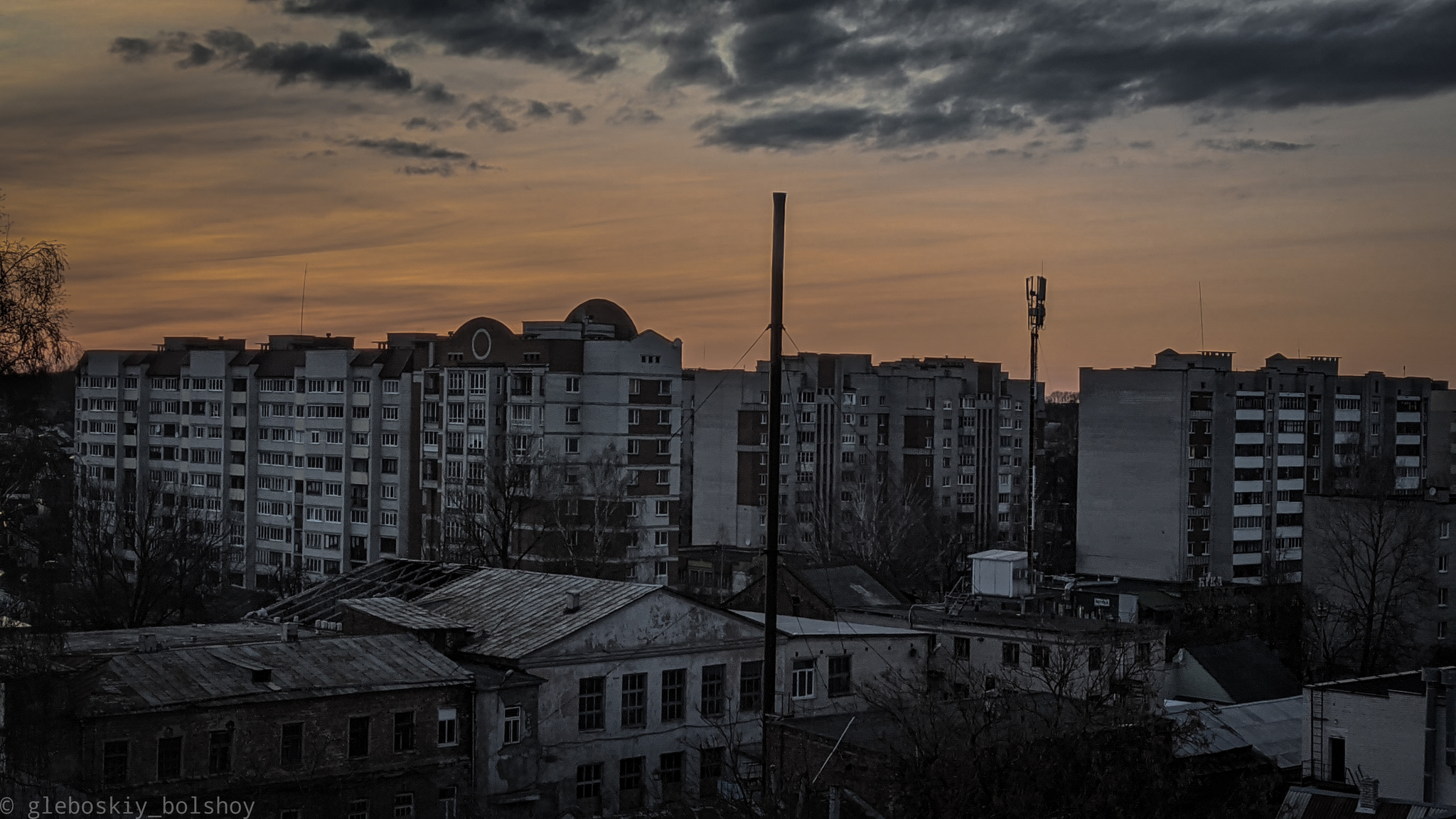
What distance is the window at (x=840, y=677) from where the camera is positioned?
104 ft

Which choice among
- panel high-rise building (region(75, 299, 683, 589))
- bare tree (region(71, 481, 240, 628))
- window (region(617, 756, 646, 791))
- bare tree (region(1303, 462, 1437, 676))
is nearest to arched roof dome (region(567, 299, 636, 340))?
panel high-rise building (region(75, 299, 683, 589))

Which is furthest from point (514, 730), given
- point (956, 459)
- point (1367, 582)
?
point (956, 459)

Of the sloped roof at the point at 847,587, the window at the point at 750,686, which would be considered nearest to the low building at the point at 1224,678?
the sloped roof at the point at 847,587

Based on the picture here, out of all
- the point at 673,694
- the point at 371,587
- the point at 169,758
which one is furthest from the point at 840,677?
the point at 169,758

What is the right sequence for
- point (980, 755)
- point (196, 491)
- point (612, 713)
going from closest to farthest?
1. point (980, 755)
2. point (612, 713)
3. point (196, 491)

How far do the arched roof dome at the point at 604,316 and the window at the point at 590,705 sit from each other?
5383 cm

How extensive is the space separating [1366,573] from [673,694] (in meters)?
40.1

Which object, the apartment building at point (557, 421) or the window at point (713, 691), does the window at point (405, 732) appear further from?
the apartment building at point (557, 421)

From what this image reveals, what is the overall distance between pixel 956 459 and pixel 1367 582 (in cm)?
4063

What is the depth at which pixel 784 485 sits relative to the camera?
3472 inches

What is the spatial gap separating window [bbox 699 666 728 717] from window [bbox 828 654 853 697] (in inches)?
127

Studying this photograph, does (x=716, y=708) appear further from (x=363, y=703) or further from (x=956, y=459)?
(x=956, y=459)

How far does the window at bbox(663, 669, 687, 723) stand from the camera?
2866 centimetres

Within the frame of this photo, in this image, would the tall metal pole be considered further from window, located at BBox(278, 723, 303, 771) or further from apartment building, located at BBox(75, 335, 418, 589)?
apartment building, located at BBox(75, 335, 418, 589)
